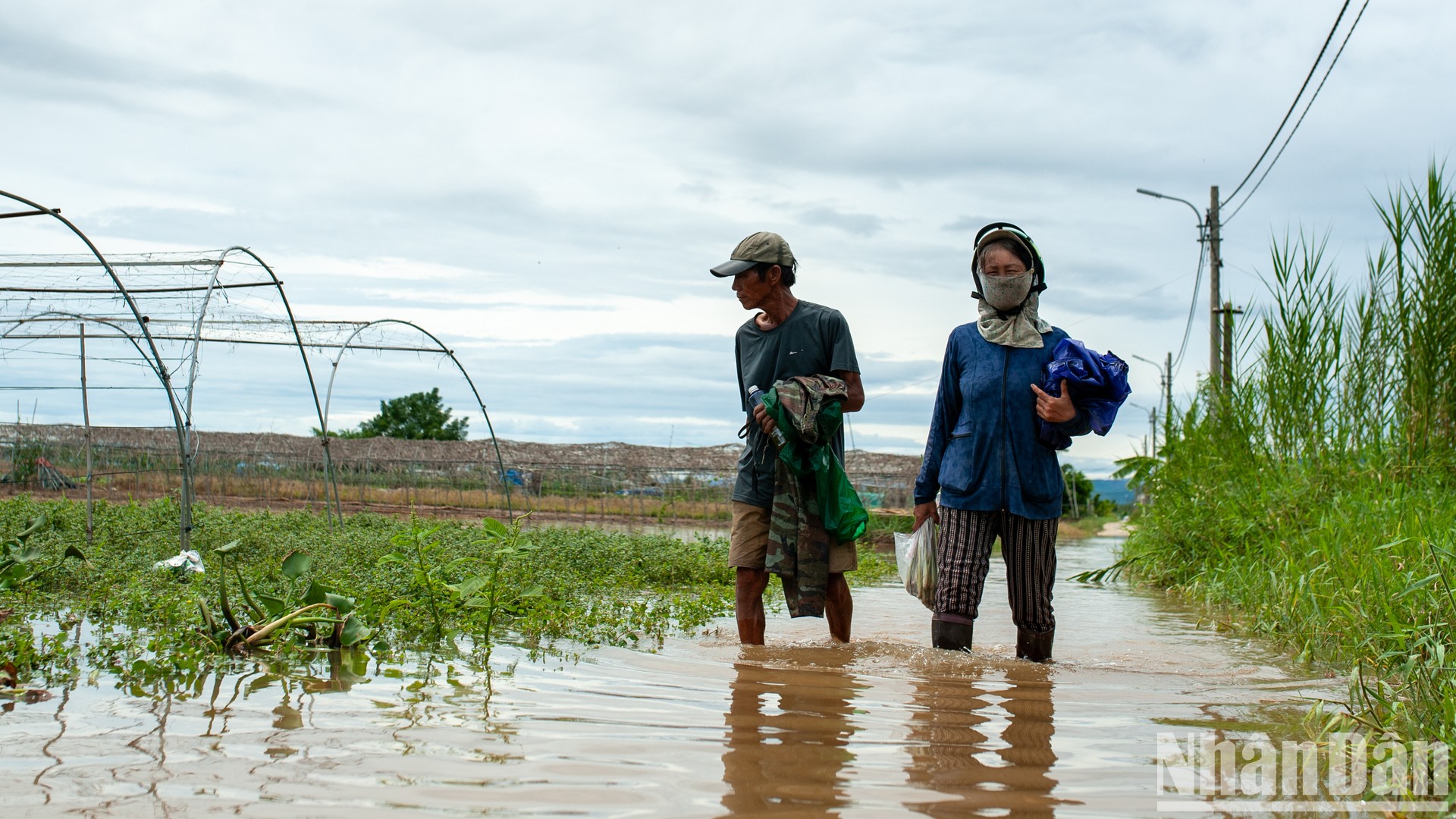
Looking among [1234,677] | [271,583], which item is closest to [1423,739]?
[1234,677]

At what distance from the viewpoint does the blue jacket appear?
4020 mm

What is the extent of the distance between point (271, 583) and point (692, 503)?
18710 millimetres

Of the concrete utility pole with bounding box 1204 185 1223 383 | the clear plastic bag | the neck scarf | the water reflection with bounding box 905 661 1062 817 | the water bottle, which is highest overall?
the concrete utility pole with bounding box 1204 185 1223 383

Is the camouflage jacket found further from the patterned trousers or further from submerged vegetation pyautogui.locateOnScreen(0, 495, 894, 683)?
submerged vegetation pyautogui.locateOnScreen(0, 495, 894, 683)

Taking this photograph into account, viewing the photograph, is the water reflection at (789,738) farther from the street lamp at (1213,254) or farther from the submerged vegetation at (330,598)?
the street lamp at (1213,254)

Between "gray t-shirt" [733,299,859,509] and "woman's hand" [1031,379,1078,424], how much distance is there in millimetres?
870

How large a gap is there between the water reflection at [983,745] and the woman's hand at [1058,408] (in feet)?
2.93

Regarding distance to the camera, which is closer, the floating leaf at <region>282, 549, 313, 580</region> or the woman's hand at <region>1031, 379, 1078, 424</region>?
the woman's hand at <region>1031, 379, 1078, 424</region>

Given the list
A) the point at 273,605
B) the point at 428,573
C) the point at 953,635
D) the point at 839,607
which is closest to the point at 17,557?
the point at 273,605

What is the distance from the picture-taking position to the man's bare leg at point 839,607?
190 inches

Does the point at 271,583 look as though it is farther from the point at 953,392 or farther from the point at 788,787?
the point at 788,787

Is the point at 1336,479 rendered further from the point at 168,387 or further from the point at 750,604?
the point at 168,387

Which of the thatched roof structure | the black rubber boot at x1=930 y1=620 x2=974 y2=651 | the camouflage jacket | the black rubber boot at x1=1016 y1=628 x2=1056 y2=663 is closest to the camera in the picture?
the black rubber boot at x1=930 y1=620 x2=974 y2=651

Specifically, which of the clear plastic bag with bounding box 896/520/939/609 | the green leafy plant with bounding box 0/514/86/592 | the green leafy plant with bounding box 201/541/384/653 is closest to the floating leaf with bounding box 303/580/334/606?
the green leafy plant with bounding box 201/541/384/653
